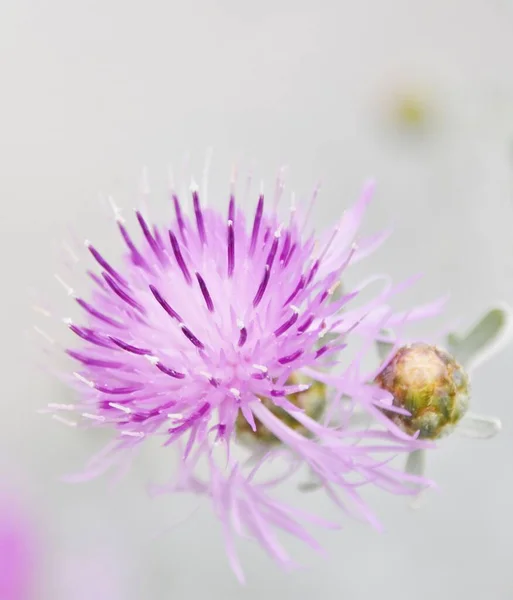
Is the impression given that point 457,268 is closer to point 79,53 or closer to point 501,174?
point 501,174

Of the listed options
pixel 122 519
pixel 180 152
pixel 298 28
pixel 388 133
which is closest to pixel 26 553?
pixel 122 519

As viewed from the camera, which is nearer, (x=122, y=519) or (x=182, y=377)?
(x=182, y=377)

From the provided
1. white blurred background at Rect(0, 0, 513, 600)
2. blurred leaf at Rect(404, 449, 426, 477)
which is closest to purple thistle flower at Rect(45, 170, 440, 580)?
blurred leaf at Rect(404, 449, 426, 477)

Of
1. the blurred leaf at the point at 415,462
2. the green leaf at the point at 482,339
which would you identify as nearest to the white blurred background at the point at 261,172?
the green leaf at the point at 482,339

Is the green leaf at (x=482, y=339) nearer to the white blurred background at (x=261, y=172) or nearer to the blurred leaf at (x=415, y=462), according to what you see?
the blurred leaf at (x=415, y=462)

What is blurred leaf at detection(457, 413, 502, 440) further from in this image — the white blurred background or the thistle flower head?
the white blurred background
